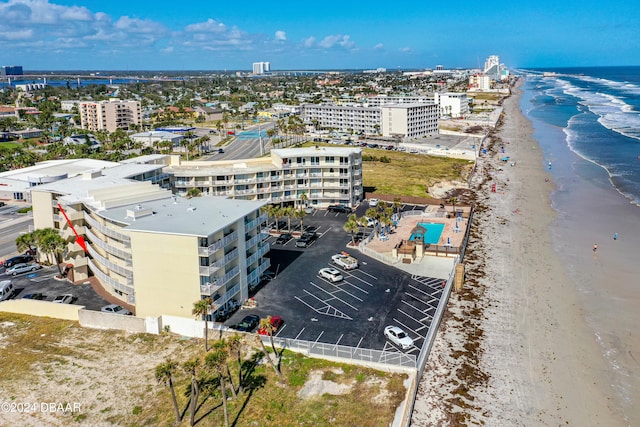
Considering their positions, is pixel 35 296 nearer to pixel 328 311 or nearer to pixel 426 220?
pixel 328 311

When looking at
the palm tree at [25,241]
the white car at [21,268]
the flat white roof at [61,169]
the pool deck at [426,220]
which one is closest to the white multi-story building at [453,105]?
the pool deck at [426,220]

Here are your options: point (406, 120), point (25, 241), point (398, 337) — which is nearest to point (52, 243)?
point (25, 241)

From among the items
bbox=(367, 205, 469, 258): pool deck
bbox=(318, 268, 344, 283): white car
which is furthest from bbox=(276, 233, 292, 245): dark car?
bbox=(318, 268, 344, 283): white car

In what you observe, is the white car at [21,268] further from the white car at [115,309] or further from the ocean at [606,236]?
the ocean at [606,236]

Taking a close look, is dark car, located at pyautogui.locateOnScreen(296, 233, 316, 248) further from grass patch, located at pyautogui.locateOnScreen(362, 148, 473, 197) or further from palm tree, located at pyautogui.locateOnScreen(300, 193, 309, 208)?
grass patch, located at pyautogui.locateOnScreen(362, 148, 473, 197)

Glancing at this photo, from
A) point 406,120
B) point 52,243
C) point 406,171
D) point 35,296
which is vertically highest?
point 406,120
